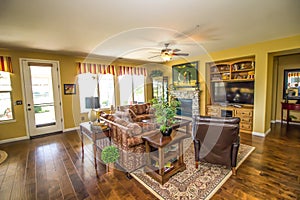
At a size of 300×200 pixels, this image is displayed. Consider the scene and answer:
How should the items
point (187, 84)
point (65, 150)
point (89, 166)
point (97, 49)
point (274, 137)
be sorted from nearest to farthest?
point (89, 166), point (65, 150), point (274, 137), point (97, 49), point (187, 84)

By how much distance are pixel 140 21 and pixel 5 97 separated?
4.51 meters

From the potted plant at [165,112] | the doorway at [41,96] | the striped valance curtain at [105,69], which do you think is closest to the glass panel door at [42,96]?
the doorway at [41,96]

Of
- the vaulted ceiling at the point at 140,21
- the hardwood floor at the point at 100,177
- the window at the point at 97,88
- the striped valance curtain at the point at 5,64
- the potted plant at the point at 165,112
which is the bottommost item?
the hardwood floor at the point at 100,177

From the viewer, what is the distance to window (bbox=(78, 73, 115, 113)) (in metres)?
5.50

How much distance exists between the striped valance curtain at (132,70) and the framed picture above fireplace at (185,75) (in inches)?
58.5

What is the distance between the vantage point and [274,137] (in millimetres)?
4078

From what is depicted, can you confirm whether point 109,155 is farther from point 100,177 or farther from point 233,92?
point 233,92

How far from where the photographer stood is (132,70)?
6.68 m

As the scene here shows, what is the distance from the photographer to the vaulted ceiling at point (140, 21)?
211cm

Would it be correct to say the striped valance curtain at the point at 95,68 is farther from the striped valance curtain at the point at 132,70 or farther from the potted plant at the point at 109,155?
the potted plant at the point at 109,155

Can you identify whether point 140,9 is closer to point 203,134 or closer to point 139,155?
point 203,134

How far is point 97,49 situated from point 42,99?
8.18ft

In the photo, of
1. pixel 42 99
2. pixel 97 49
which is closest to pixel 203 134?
pixel 97 49

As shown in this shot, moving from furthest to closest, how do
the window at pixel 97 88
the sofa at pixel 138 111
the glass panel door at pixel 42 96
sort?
the window at pixel 97 88, the sofa at pixel 138 111, the glass panel door at pixel 42 96
